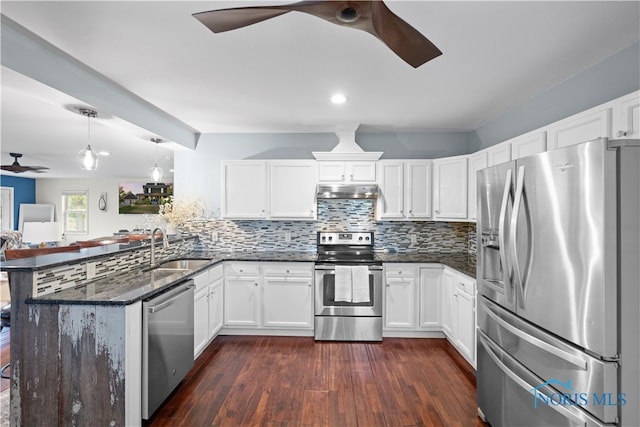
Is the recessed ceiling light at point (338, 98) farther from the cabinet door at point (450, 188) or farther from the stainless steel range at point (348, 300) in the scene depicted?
the stainless steel range at point (348, 300)

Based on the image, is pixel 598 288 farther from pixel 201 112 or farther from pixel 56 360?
pixel 201 112

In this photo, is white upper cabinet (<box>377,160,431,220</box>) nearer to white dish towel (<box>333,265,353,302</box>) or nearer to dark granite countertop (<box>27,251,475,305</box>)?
dark granite countertop (<box>27,251,475,305</box>)

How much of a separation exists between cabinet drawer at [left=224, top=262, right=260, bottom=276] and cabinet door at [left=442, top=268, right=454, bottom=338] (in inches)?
83.6

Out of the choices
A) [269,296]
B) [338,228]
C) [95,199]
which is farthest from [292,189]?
[95,199]

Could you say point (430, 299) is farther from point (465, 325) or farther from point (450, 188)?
point (450, 188)

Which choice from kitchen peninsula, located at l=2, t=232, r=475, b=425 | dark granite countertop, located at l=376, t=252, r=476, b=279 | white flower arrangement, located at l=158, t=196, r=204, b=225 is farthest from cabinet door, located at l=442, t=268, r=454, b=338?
white flower arrangement, located at l=158, t=196, r=204, b=225

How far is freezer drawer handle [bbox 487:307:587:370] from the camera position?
1.46 meters

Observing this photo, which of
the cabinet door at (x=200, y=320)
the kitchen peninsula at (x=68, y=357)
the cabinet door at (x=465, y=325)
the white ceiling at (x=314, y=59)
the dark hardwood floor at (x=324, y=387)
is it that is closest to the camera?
the white ceiling at (x=314, y=59)

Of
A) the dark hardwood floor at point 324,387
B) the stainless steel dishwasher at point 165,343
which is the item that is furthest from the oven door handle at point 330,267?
the stainless steel dishwasher at point 165,343

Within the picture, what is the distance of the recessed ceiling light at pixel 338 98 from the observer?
299 cm

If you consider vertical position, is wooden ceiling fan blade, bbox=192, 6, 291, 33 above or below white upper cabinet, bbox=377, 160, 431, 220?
above

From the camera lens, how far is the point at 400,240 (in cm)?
436

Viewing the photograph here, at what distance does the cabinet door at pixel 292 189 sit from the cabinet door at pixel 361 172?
42cm

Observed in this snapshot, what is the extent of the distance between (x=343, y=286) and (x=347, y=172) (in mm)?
1374
